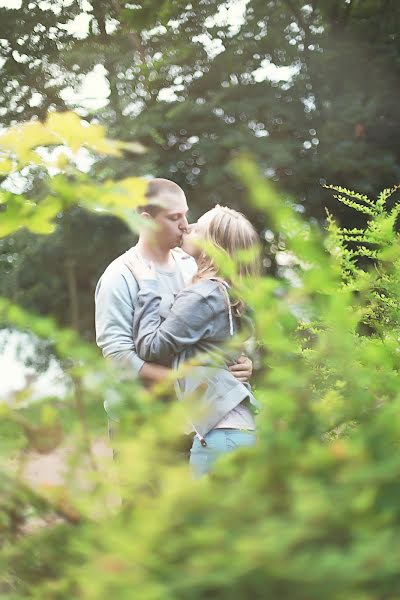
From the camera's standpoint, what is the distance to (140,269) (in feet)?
10.4

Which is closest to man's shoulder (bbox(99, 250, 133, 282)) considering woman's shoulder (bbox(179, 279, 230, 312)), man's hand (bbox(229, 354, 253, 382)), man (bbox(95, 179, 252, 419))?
man (bbox(95, 179, 252, 419))

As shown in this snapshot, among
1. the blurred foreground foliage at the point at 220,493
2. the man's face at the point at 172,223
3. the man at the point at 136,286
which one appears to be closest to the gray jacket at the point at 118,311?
the man at the point at 136,286

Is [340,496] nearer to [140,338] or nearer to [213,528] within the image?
[213,528]

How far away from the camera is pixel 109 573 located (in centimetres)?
77

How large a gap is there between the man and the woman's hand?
0.07ft

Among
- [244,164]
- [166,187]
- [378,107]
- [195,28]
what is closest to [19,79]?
[195,28]

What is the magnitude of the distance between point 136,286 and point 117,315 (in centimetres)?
13

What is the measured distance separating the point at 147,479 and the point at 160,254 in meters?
2.53

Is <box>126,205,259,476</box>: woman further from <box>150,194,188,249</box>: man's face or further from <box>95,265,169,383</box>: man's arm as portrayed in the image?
<box>150,194,188,249</box>: man's face

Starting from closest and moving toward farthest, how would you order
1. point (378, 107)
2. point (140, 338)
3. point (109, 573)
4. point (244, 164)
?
point (109, 573) < point (244, 164) < point (140, 338) < point (378, 107)

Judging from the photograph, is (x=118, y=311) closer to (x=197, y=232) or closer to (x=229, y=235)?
(x=197, y=232)

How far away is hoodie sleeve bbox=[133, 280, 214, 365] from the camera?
2.81m

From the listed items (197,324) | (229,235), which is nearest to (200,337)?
(197,324)

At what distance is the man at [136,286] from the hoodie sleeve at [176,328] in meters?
0.07
